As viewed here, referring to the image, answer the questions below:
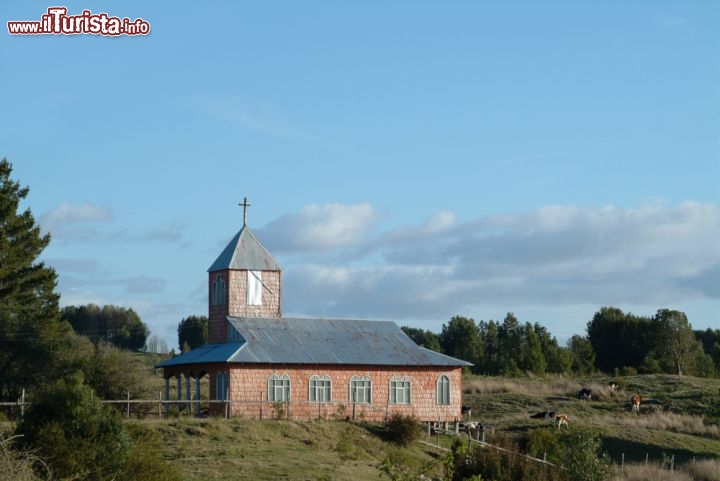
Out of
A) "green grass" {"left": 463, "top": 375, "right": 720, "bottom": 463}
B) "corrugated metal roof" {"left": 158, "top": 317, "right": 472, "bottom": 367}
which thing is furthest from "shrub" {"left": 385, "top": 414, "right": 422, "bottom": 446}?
"green grass" {"left": 463, "top": 375, "right": 720, "bottom": 463}

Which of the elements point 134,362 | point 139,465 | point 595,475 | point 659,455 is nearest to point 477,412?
point 659,455

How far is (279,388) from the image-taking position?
5194cm

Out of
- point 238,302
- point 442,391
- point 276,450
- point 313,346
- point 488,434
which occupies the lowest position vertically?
point 276,450

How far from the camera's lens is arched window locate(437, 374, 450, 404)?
55188 millimetres

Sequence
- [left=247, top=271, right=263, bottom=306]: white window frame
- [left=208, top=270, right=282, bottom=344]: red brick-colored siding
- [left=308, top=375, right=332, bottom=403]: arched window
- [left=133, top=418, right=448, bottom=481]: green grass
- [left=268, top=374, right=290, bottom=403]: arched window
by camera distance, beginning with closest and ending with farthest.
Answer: [left=133, top=418, right=448, bottom=481]: green grass, [left=268, top=374, right=290, bottom=403]: arched window, [left=308, top=375, right=332, bottom=403]: arched window, [left=208, top=270, right=282, bottom=344]: red brick-colored siding, [left=247, top=271, right=263, bottom=306]: white window frame

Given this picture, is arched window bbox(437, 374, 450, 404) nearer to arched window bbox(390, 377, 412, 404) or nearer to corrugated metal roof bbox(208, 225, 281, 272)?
arched window bbox(390, 377, 412, 404)

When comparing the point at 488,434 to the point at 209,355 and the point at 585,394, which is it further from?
the point at 585,394

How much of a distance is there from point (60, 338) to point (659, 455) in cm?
3121

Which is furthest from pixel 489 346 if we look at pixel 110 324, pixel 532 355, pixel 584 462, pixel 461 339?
pixel 584 462

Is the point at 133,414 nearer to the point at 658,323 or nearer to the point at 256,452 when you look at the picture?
the point at 256,452

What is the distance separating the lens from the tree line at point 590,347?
9356 centimetres

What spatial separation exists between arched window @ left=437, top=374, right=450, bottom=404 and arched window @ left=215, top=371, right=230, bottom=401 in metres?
9.94

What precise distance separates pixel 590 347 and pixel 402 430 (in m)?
57.2

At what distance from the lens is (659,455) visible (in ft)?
171
